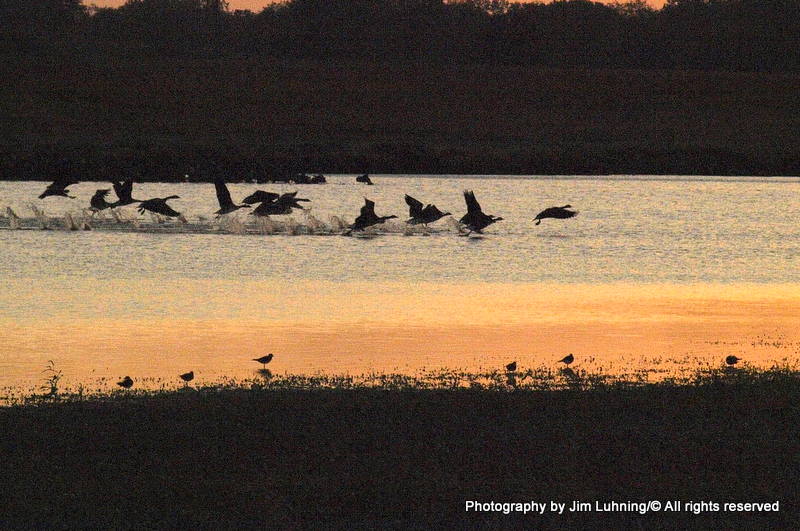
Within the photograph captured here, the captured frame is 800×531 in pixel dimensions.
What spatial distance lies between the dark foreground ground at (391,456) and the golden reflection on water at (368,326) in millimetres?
1859

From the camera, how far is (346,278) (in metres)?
19.5

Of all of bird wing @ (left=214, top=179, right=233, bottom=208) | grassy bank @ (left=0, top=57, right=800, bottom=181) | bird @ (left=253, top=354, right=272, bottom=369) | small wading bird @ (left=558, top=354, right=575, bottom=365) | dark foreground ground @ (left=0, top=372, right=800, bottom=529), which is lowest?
grassy bank @ (left=0, top=57, right=800, bottom=181)

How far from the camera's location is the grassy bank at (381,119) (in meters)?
56.1

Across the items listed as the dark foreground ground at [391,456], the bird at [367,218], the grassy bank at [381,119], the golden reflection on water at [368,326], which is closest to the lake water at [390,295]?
the golden reflection on water at [368,326]

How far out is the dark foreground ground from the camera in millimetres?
7309

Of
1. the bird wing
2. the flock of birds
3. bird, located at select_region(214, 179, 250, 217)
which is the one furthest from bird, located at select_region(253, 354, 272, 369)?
the bird wing

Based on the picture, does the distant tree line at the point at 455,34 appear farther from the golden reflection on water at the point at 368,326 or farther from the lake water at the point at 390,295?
the golden reflection on water at the point at 368,326

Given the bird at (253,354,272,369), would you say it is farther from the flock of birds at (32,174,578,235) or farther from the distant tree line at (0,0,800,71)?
the distant tree line at (0,0,800,71)

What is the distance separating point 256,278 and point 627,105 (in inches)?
2530

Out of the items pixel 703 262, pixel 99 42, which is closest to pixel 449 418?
pixel 703 262

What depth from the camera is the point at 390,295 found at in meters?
17.6

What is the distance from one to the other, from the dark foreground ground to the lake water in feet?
6.31

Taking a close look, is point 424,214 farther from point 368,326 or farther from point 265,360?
point 265,360

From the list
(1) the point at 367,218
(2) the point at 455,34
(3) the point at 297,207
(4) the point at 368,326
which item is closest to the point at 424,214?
(1) the point at 367,218
